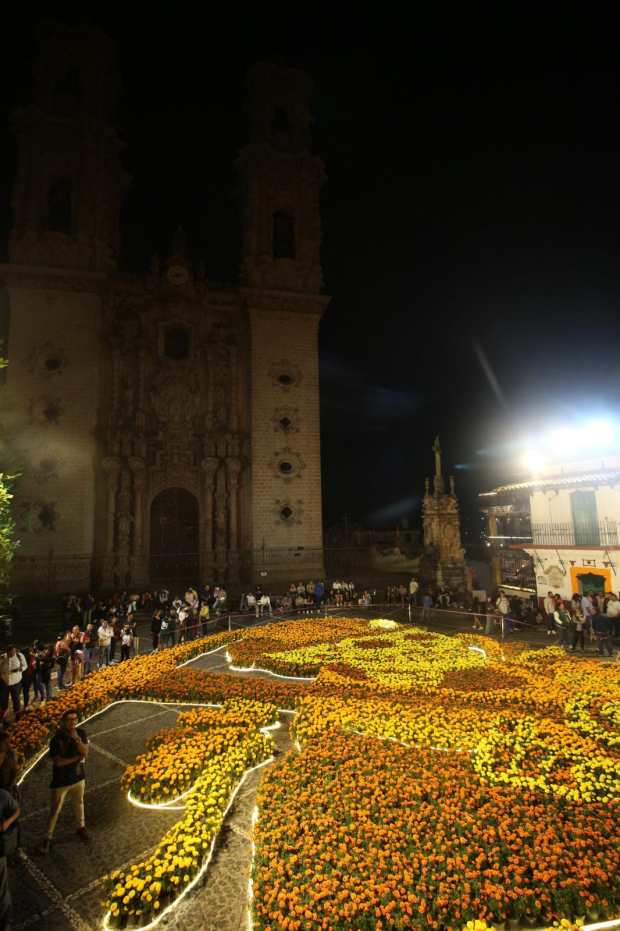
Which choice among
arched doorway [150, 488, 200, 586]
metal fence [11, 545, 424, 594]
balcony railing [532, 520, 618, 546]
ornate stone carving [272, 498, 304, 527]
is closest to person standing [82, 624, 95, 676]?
metal fence [11, 545, 424, 594]

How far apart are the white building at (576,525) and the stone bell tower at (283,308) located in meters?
11.0

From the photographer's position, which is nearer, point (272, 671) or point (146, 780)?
point (146, 780)

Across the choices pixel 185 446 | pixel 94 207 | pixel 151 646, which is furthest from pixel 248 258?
pixel 151 646

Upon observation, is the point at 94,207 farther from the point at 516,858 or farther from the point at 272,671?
the point at 516,858

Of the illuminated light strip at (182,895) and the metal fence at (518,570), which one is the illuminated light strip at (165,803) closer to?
the illuminated light strip at (182,895)

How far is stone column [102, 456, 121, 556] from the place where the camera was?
2466cm

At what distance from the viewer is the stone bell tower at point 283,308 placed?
2638cm

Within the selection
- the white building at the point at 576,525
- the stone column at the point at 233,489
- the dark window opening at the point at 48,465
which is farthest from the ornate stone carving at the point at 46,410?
the white building at the point at 576,525

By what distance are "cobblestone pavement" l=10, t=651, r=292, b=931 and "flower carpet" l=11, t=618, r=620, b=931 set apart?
181mm

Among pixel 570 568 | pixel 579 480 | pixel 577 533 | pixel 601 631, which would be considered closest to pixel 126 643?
pixel 601 631

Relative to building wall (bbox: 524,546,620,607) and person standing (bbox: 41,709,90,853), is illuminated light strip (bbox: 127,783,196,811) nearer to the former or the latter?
person standing (bbox: 41,709,90,853)

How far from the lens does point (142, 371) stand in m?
26.6

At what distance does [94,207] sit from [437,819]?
30.8m

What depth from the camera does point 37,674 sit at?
10.6 meters
